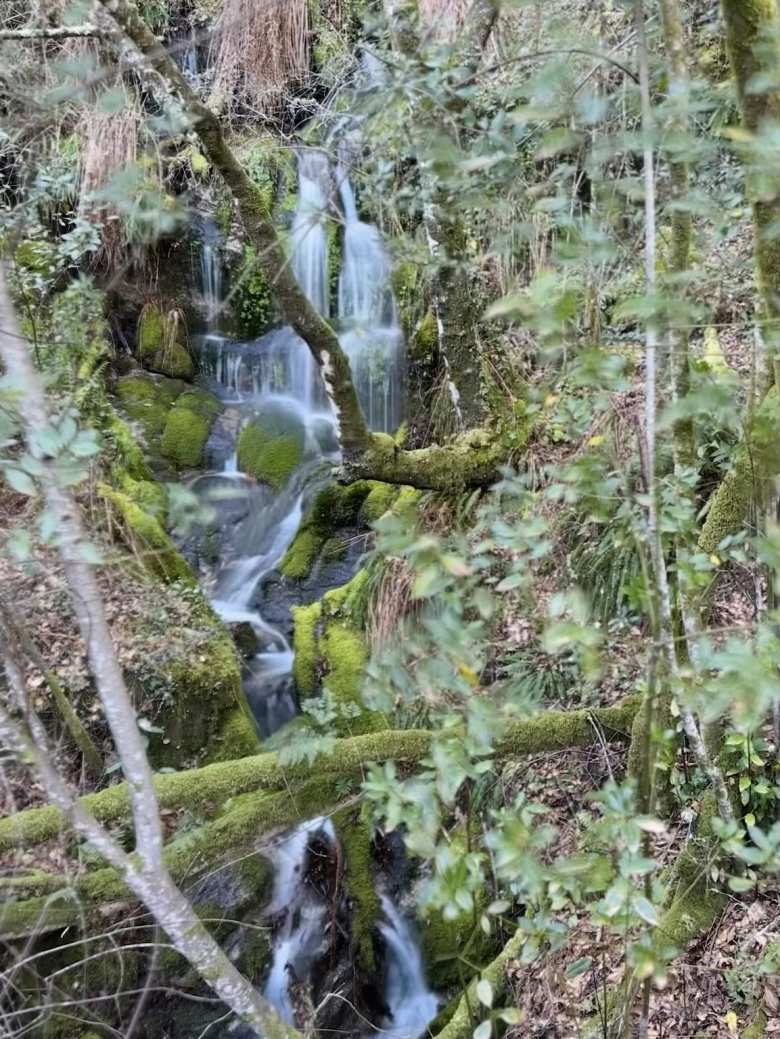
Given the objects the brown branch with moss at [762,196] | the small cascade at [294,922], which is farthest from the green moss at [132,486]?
the brown branch with moss at [762,196]

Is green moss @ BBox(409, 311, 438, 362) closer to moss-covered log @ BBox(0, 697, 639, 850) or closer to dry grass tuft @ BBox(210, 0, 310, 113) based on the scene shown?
dry grass tuft @ BBox(210, 0, 310, 113)

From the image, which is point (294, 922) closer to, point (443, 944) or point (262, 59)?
point (443, 944)

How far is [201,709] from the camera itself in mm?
4254

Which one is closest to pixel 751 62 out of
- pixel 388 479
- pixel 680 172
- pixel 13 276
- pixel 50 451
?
pixel 680 172

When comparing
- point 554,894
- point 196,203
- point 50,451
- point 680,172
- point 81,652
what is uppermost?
point 196,203

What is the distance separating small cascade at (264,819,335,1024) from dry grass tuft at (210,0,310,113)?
6780 millimetres

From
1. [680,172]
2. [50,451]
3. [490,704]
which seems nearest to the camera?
[50,451]

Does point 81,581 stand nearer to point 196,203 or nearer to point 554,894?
point 554,894

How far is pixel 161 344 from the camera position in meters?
7.25

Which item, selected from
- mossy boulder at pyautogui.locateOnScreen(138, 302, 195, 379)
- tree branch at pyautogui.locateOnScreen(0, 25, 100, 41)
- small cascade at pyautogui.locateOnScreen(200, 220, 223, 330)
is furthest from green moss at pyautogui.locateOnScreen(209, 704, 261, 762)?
Answer: small cascade at pyautogui.locateOnScreen(200, 220, 223, 330)

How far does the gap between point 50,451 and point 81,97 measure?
1237mm

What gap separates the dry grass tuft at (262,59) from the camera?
7070 millimetres

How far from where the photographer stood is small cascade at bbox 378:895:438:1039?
3.63 m

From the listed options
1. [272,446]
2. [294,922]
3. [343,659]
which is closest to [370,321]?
[272,446]
